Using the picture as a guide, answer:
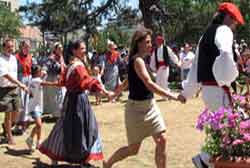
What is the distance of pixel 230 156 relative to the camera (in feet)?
13.8

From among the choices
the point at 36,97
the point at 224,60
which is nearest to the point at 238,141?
the point at 224,60

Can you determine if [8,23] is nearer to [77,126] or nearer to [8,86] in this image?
[8,86]

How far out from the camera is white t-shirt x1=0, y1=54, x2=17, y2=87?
28.0ft

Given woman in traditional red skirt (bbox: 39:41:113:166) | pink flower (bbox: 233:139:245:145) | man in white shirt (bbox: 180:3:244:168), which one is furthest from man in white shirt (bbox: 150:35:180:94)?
pink flower (bbox: 233:139:245:145)

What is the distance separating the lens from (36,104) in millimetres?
9102

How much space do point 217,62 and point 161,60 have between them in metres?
9.45

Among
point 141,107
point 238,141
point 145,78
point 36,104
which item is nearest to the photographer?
point 238,141

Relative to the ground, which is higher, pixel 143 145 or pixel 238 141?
pixel 238 141

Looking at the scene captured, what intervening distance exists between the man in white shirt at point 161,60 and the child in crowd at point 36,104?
17.5ft

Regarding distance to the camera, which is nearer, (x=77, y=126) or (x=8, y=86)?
(x=77, y=126)

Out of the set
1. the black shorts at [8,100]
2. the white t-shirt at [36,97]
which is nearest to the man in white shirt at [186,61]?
the white t-shirt at [36,97]

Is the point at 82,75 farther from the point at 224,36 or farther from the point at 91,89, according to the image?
the point at 224,36

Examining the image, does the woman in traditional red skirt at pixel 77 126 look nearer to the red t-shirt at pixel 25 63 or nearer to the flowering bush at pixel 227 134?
the flowering bush at pixel 227 134

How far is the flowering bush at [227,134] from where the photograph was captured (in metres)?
4.20
